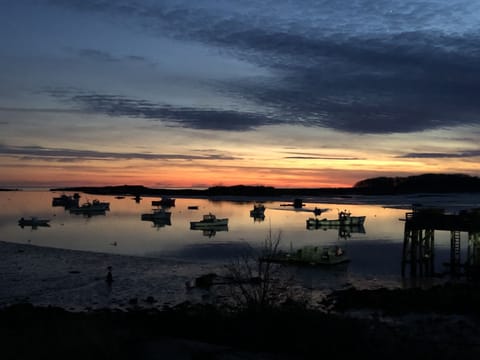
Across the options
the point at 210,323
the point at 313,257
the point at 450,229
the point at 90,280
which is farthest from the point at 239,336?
the point at 313,257

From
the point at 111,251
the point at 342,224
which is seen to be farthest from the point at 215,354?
the point at 342,224

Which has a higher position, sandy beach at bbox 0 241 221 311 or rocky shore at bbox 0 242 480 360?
rocky shore at bbox 0 242 480 360

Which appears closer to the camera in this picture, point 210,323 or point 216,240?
point 210,323

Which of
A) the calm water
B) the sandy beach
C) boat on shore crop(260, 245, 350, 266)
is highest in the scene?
boat on shore crop(260, 245, 350, 266)

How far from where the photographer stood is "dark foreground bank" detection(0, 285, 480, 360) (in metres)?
13.9

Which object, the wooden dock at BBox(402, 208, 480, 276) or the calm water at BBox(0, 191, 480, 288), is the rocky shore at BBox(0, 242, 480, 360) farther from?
the calm water at BBox(0, 191, 480, 288)

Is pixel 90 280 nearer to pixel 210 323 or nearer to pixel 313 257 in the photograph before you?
pixel 313 257

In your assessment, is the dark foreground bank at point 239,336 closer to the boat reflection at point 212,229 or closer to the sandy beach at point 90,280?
the sandy beach at point 90,280

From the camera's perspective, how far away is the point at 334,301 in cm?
2611

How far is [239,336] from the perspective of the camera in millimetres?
16281

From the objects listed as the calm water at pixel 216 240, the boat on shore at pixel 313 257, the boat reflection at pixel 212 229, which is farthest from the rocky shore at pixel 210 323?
the boat reflection at pixel 212 229

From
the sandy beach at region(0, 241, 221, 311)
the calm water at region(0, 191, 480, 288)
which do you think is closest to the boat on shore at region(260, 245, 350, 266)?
the calm water at region(0, 191, 480, 288)

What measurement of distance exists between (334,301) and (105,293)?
39.9 feet

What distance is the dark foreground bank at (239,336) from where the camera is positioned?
13891 millimetres
